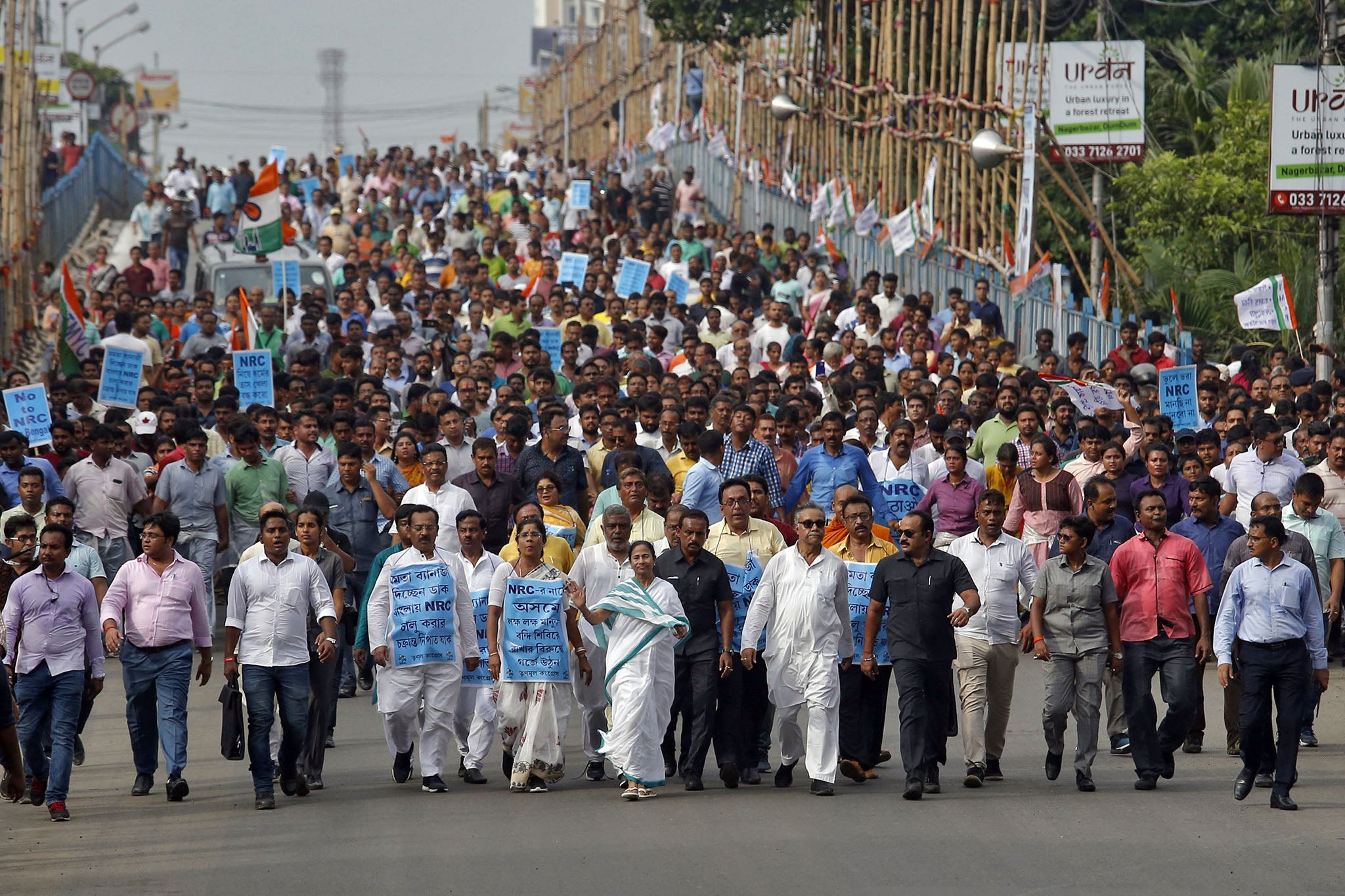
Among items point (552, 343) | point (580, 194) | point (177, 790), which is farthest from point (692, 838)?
point (580, 194)

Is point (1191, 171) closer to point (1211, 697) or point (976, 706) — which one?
point (1211, 697)

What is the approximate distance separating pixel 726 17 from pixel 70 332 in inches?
837

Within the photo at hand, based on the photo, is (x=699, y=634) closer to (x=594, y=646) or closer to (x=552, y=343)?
(x=594, y=646)

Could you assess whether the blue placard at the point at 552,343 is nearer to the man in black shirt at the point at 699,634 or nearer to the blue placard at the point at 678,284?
the blue placard at the point at 678,284

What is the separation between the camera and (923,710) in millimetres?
10391

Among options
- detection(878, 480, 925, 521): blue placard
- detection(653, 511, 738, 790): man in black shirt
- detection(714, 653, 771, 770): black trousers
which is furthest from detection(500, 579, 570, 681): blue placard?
detection(878, 480, 925, 521): blue placard

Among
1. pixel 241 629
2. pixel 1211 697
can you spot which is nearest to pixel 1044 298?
pixel 1211 697

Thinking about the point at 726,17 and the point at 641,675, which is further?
the point at 726,17

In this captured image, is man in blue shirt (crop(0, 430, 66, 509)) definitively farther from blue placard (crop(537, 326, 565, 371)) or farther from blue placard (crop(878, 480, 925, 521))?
blue placard (crop(537, 326, 565, 371))

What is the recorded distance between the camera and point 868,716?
11.1 metres

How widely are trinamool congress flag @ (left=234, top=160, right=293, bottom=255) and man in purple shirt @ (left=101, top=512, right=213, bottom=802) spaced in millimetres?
13147

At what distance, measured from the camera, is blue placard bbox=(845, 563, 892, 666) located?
11156mm

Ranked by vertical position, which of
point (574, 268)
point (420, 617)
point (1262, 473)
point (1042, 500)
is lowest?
point (420, 617)

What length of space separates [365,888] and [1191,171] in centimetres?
2002
